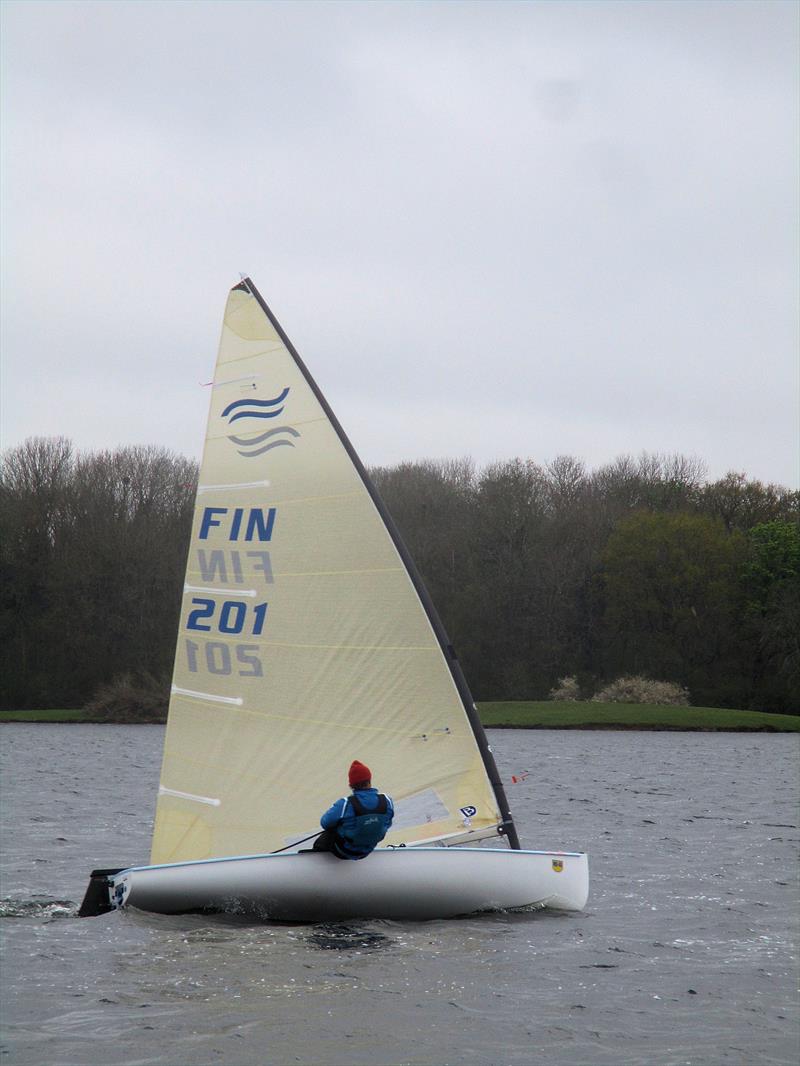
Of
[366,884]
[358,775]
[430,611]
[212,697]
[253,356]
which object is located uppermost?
[253,356]

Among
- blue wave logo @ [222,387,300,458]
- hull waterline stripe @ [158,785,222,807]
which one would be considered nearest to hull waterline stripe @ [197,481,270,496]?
blue wave logo @ [222,387,300,458]

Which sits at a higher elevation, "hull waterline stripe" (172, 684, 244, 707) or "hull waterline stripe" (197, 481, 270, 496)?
"hull waterline stripe" (197, 481, 270, 496)

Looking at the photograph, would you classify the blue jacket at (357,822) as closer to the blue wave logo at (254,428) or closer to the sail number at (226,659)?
the sail number at (226,659)

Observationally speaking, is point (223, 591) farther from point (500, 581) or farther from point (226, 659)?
point (500, 581)

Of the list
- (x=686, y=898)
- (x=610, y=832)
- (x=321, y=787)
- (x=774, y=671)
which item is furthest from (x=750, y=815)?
(x=774, y=671)

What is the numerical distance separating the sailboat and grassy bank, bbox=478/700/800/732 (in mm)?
42558

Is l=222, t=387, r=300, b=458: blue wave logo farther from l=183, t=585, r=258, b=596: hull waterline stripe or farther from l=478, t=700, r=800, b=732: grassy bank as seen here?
l=478, t=700, r=800, b=732: grassy bank

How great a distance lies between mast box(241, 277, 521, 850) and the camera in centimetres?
1346

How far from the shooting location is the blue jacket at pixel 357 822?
41.3ft

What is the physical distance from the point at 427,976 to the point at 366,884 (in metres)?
1.67

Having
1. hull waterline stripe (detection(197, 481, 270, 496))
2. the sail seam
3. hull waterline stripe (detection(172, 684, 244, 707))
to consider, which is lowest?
hull waterline stripe (detection(172, 684, 244, 707))

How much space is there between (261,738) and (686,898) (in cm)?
559

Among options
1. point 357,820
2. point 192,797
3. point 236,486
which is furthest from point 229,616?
point 357,820

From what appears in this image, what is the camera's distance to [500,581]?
6619 cm
